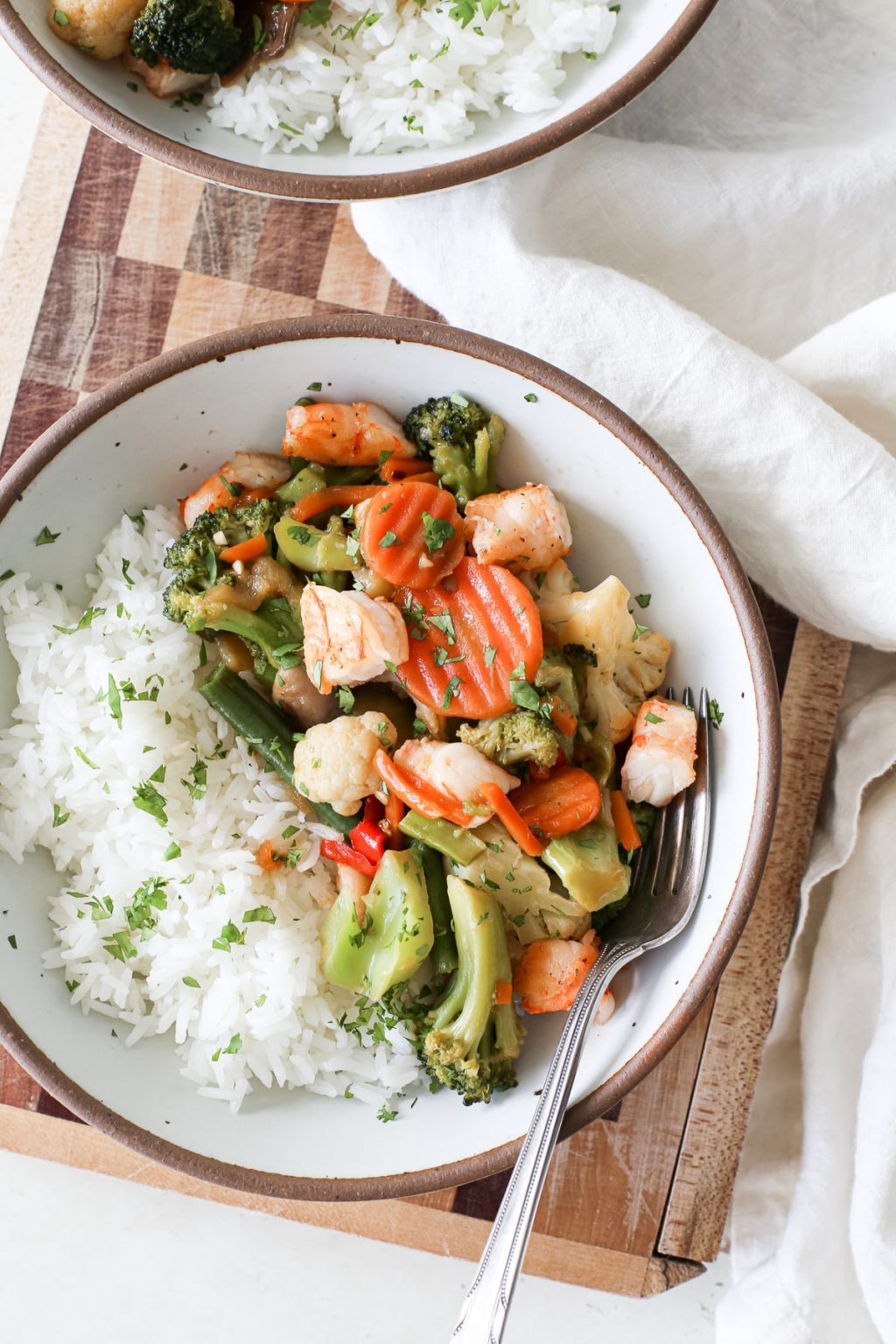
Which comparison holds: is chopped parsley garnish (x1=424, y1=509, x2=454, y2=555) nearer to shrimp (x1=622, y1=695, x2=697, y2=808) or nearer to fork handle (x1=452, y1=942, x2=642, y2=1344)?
shrimp (x1=622, y1=695, x2=697, y2=808)

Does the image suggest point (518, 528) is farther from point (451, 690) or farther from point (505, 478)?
point (451, 690)

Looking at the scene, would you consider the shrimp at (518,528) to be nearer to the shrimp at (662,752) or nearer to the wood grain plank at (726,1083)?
the shrimp at (662,752)

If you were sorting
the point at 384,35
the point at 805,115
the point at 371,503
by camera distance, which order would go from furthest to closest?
the point at 805,115 < the point at 384,35 < the point at 371,503

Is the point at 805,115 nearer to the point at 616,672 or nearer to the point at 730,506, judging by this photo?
the point at 730,506

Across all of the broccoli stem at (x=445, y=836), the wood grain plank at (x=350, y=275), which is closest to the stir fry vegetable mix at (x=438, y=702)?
the broccoli stem at (x=445, y=836)

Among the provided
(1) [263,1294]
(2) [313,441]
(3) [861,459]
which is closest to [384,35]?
(2) [313,441]

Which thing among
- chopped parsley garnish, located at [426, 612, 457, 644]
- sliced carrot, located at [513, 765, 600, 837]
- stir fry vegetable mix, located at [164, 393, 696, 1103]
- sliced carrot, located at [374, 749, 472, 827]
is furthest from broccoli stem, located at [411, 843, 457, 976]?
chopped parsley garnish, located at [426, 612, 457, 644]
